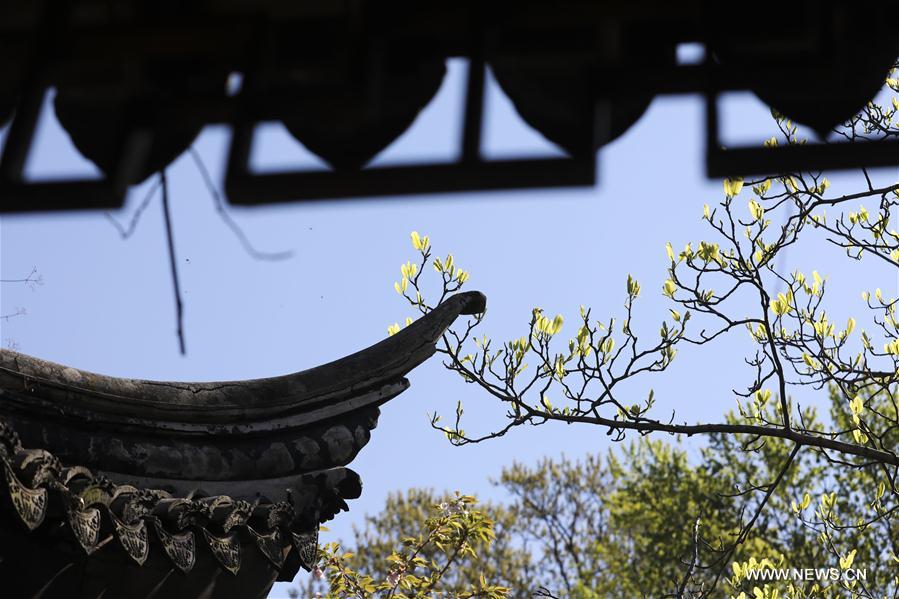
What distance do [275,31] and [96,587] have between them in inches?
102

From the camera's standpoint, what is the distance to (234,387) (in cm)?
451

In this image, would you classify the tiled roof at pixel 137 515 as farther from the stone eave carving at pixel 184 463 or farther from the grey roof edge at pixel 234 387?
the grey roof edge at pixel 234 387

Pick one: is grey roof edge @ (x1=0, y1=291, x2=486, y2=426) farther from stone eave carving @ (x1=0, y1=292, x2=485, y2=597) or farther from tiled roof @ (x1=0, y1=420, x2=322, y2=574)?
tiled roof @ (x1=0, y1=420, x2=322, y2=574)

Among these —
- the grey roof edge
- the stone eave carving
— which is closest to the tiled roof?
the stone eave carving

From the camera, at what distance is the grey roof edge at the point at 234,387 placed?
3967 mm

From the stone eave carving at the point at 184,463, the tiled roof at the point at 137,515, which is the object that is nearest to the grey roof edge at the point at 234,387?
the stone eave carving at the point at 184,463

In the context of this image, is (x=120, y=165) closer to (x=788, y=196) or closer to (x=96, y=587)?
(x=96, y=587)

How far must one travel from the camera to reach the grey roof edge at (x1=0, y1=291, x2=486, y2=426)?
397cm

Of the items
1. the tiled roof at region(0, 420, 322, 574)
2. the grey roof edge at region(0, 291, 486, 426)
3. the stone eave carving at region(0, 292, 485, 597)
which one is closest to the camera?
the tiled roof at region(0, 420, 322, 574)

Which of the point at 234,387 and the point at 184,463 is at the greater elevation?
the point at 234,387

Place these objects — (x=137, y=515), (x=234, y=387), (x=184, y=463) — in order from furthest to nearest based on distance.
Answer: (x=234, y=387)
(x=184, y=463)
(x=137, y=515)

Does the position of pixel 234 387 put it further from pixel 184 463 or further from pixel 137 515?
pixel 137 515

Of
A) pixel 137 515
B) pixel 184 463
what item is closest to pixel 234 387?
pixel 184 463

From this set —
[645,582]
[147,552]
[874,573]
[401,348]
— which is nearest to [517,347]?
[401,348]
